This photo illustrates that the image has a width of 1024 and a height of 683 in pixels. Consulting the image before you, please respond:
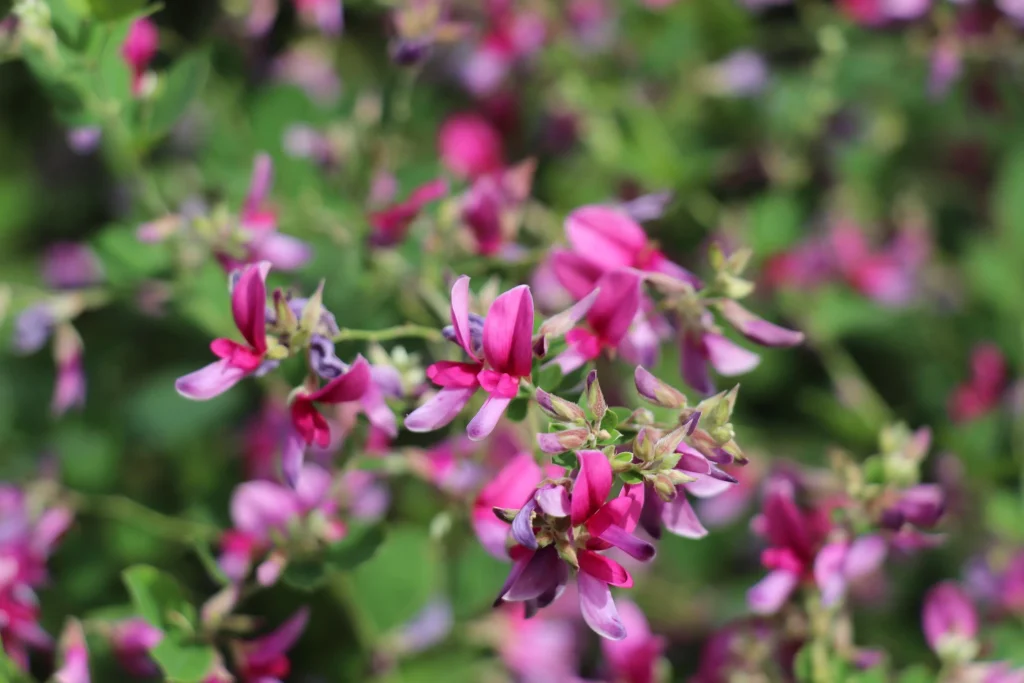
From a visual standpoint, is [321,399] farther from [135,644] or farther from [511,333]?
[135,644]

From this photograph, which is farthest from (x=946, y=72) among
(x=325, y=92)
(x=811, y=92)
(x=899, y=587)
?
(x=325, y=92)

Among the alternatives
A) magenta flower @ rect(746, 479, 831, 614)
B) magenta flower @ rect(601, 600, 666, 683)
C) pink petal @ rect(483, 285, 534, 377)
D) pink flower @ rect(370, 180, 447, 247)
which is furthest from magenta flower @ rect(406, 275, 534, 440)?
magenta flower @ rect(601, 600, 666, 683)

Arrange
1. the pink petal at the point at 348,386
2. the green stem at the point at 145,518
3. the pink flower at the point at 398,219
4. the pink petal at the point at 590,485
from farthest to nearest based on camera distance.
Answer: the green stem at the point at 145,518 → the pink flower at the point at 398,219 → the pink petal at the point at 348,386 → the pink petal at the point at 590,485

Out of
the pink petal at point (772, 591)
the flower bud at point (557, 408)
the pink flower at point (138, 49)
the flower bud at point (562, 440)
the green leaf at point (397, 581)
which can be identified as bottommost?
the green leaf at point (397, 581)

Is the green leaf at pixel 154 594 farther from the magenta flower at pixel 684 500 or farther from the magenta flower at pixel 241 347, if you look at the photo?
the magenta flower at pixel 684 500

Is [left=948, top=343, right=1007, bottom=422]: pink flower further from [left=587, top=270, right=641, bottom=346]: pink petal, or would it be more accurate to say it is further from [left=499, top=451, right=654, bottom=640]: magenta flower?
[left=499, top=451, right=654, bottom=640]: magenta flower

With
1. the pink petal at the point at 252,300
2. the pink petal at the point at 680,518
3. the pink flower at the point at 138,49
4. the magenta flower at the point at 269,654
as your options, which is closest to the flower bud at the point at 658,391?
the pink petal at the point at 680,518

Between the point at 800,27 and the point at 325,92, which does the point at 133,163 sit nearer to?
the point at 325,92
